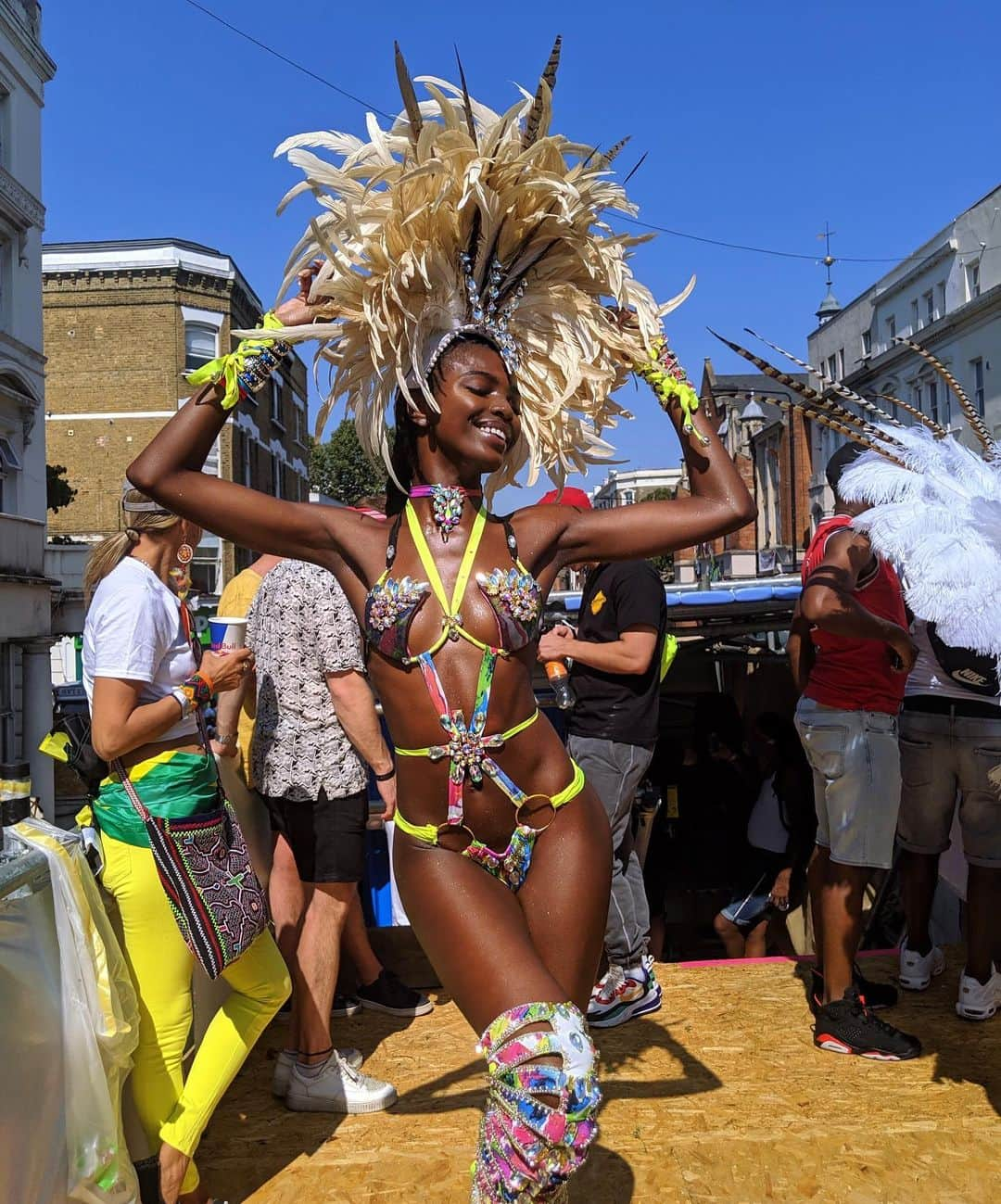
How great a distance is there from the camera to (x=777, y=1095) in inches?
141

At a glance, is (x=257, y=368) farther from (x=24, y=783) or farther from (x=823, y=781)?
(x=823, y=781)

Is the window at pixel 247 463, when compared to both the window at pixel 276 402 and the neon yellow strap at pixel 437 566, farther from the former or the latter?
the neon yellow strap at pixel 437 566

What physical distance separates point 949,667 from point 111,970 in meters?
3.09

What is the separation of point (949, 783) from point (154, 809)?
3.01 metres

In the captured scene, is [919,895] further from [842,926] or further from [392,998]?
[392,998]

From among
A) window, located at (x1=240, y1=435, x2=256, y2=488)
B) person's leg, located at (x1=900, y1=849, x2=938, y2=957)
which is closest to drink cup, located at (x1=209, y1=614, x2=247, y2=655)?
person's leg, located at (x1=900, y1=849, x2=938, y2=957)

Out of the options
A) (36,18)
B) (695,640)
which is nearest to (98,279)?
(36,18)

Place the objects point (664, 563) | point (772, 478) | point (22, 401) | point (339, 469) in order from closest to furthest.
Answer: point (22, 401)
point (772, 478)
point (664, 563)
point (339, 469)

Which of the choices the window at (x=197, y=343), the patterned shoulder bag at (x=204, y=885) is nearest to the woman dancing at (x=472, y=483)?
the patterned shoulder bag at (x=204, y=885)

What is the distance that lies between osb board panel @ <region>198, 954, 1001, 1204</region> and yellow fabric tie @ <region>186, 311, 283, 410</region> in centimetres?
226

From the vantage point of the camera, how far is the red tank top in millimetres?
3967

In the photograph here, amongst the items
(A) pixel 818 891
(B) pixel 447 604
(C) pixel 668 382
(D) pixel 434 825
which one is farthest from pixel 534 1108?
(A) pixel 818 891

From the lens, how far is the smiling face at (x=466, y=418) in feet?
8.77

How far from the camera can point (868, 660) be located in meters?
3.98
